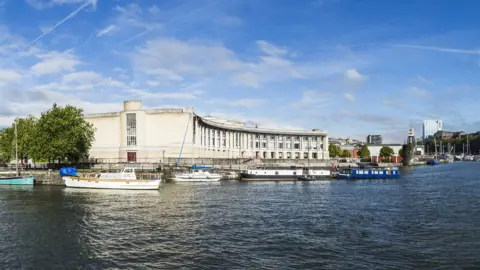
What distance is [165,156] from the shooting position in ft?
379

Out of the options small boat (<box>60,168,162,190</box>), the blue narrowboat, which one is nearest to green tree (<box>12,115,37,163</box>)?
small boat (<box>60,168,162,190</box>)

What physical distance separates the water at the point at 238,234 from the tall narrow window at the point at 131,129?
64.3m

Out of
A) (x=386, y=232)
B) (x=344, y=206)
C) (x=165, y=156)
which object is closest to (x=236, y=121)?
(x=165, y=156)

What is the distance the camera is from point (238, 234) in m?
31.3

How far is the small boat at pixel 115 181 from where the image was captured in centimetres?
6425

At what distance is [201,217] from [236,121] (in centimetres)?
14193

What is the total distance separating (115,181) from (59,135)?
1235 inches

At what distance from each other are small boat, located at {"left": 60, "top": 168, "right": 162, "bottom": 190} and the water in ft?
39.8

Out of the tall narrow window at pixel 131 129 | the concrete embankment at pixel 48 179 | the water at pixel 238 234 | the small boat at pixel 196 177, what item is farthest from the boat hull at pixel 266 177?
the water at pixel 238 234

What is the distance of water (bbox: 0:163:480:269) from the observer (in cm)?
2436

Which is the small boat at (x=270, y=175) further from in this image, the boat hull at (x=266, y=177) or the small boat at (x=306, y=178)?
the small boat at (x=306, y=178)

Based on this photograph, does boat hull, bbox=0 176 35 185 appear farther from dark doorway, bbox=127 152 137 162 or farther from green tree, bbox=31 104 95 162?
dark doorway, bbox=127 152 137 162

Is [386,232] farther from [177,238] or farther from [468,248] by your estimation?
[177,238]

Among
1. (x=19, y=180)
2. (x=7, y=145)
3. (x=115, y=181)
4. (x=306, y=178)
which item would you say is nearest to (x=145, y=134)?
(x=7, y=145)
